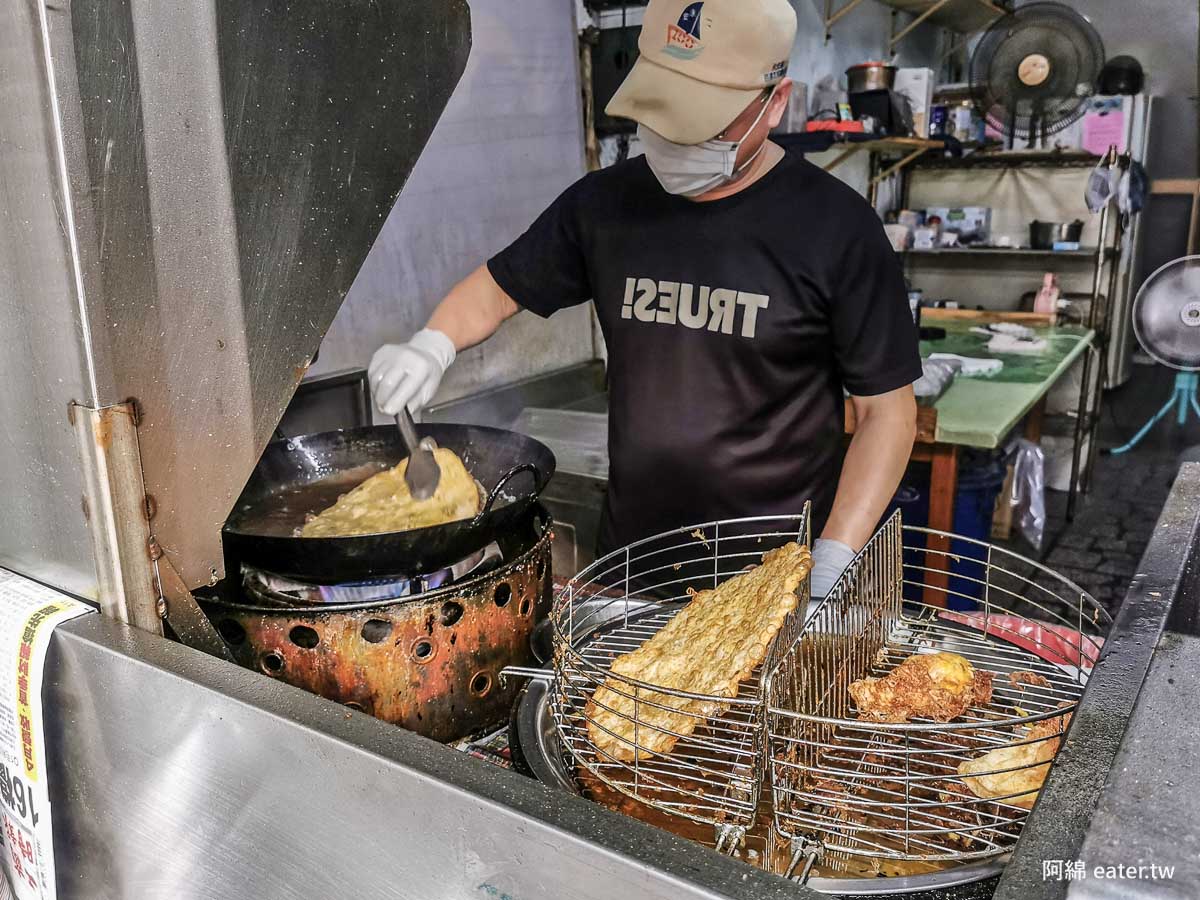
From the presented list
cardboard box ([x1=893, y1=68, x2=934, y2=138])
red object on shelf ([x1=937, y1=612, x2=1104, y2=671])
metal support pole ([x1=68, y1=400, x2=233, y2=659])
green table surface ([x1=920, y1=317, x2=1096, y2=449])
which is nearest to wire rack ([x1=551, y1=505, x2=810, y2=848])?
red object on shelf ([x1=937, y1=612, x2=1104, y2=671])

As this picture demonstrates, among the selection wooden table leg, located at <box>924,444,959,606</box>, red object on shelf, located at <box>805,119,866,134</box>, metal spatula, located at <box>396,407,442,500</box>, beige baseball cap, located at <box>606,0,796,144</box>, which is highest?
red object on shelf, located at <box>805,119,866,134</box>

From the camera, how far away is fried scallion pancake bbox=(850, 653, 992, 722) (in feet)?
3.62

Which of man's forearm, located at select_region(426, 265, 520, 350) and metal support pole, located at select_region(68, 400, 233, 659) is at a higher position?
man's forearm, located at select_region(426, 265, 520, 350)

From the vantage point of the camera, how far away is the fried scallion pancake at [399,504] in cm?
163

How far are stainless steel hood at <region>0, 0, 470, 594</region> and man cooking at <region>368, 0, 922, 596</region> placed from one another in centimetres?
65

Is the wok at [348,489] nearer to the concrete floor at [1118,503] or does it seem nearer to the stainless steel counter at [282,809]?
the stainless steel counter at [282,809]

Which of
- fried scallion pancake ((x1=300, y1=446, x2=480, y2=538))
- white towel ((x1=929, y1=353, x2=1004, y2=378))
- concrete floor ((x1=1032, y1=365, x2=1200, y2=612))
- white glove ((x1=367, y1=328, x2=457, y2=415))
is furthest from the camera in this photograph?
concrete floor ((x1=1032, y1=365, x2=1200, y2=612))

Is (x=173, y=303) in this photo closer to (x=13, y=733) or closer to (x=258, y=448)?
(x=258, y=448)

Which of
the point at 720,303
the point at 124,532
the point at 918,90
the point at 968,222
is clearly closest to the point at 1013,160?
the point at 968,222

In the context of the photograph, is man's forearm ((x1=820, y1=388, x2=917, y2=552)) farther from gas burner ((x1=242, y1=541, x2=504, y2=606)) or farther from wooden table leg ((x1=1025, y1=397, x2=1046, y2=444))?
wooden table leg ((x1=1025, y1=397, x2=1046, y2=444))

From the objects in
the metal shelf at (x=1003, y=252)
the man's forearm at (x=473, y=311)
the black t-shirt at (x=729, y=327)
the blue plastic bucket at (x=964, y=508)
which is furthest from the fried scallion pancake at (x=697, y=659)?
the metal shelf at (x=1003, y=252)

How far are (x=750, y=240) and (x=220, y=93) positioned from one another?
47.2 inches

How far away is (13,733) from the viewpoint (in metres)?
1.19

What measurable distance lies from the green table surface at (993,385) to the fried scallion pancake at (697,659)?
8.70 ft
